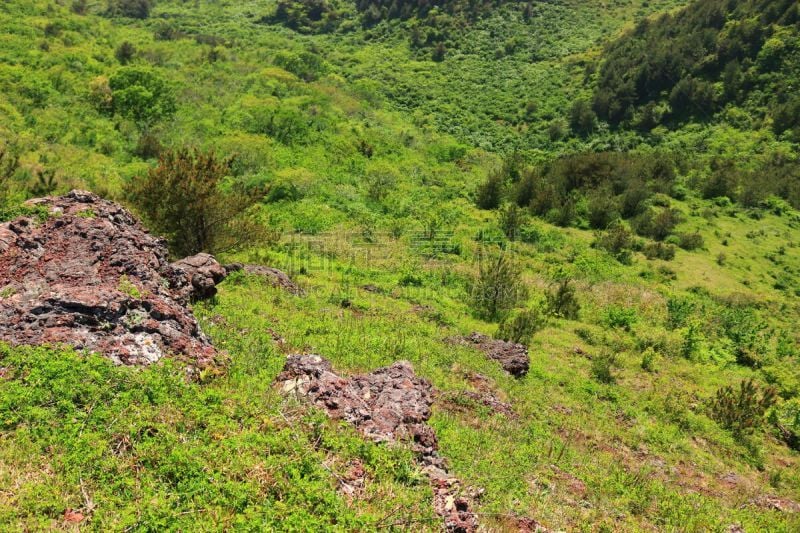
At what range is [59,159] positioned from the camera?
16203 mm

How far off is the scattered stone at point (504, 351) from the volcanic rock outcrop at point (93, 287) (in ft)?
18.0

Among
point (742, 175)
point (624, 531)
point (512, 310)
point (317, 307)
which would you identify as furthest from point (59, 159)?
point (742, 175)

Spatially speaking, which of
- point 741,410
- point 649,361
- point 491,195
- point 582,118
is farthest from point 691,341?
point 582,118

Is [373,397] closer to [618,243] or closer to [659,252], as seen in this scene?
→ [618,243]

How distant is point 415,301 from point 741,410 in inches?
272

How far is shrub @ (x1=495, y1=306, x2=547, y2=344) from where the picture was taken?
11.0 meters

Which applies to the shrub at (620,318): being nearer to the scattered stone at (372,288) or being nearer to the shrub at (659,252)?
the shrub at (659,252)

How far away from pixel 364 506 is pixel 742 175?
27.8 m

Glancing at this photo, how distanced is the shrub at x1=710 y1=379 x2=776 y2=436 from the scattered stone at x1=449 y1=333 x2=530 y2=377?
3690 mm

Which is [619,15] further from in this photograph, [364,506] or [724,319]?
[364,506]

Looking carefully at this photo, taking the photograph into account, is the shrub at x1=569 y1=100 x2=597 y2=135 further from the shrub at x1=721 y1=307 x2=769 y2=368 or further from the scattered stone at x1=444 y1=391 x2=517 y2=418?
the scattered stone at x1=444 y1=391 x2=517 y2=418

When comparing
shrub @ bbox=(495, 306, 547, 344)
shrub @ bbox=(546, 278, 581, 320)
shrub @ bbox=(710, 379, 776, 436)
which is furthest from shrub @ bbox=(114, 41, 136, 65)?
shrub @ bbox=(710, 379, 776, 436)

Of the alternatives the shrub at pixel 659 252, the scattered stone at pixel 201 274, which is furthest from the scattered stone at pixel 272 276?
the shrub at pixel 659 252

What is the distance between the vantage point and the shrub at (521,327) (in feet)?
36.0
